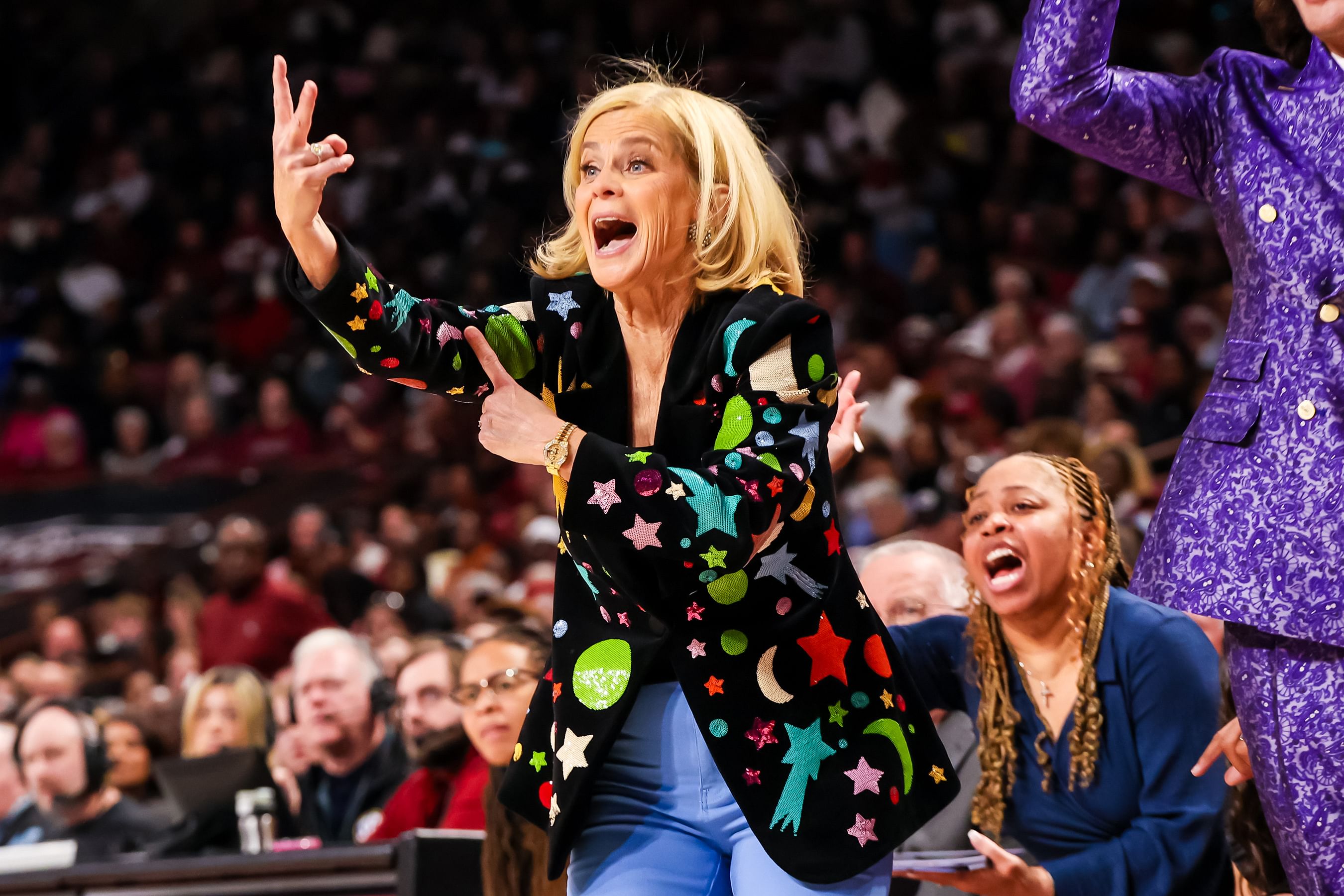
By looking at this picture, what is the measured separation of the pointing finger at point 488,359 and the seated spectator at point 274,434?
7021 mm

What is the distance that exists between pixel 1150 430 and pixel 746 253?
14.3 feet

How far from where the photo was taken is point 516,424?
156 cm

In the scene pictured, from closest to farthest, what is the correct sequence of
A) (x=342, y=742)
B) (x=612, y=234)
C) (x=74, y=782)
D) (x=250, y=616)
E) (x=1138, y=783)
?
1. (x=612, y=234)
2. (x=1138, y=783)
3. (x=342, y=742)
4. (x=74, y=782)
5. (x=250, y=616)

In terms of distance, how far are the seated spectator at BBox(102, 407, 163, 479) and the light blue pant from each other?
7.54 meters

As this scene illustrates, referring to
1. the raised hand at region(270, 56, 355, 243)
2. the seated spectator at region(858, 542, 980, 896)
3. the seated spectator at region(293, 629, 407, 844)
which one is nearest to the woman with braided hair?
the seated spectator at region(858, 542, 980, 896)

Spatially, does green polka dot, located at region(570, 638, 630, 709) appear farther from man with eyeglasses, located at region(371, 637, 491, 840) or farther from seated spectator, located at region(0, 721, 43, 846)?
seated spectator, located at region(0, 721, 43, 846)

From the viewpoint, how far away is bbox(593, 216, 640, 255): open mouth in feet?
5.60

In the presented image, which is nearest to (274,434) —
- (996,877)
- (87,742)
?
(87,742)

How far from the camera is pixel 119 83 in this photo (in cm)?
1120

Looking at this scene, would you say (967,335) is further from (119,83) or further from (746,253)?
(119,83)

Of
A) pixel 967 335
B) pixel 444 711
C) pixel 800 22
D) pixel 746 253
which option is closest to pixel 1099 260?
pixel 967 335

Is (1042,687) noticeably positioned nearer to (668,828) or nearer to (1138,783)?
(1138,783)

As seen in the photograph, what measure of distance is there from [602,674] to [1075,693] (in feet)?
3.67

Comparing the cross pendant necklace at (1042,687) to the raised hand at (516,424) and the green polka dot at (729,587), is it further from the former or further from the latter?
the raised hand at (516,424)
